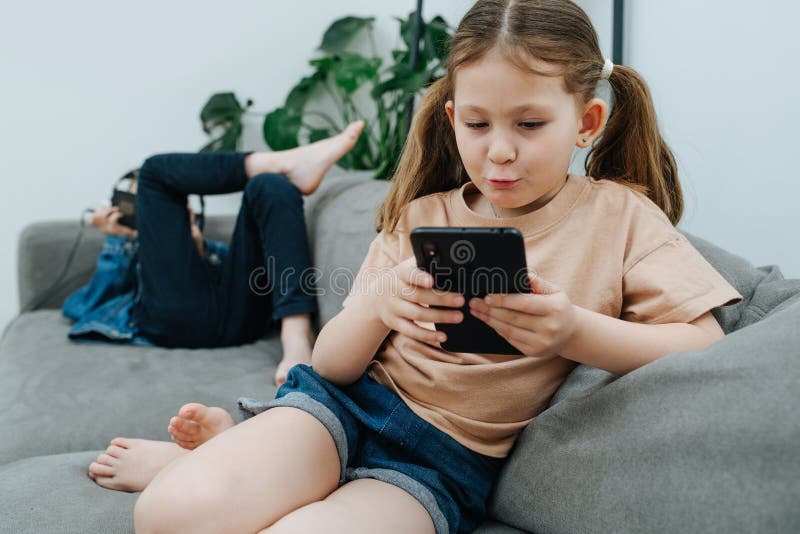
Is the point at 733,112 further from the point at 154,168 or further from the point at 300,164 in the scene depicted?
the point at 154,168

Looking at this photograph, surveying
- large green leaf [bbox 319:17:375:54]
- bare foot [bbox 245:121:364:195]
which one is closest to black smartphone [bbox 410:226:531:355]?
bare foot [bbox 245:121:364:195]

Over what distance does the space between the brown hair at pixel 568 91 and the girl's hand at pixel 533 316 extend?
27cm

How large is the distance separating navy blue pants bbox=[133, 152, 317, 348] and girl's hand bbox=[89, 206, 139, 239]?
0.17 metres

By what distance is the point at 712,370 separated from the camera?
72 cm

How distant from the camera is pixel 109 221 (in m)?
1.77

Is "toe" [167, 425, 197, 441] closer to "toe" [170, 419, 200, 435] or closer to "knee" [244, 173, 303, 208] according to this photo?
"toe" [170, 419, 200, 435]

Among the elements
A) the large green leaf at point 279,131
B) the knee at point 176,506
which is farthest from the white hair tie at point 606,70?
the large green leaf at point 279,131

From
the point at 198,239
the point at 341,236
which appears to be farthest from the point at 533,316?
the point at 198,239

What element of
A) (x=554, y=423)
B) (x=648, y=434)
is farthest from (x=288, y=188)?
(x=648, y=434)

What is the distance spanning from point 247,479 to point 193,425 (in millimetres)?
290

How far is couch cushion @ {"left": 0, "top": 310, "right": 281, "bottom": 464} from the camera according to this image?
47.3 inches

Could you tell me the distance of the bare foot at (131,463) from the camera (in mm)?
1010

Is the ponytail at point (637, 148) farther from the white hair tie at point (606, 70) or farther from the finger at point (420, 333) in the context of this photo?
the finger at point (420, 333)

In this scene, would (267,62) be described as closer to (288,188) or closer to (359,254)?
(288,188)
